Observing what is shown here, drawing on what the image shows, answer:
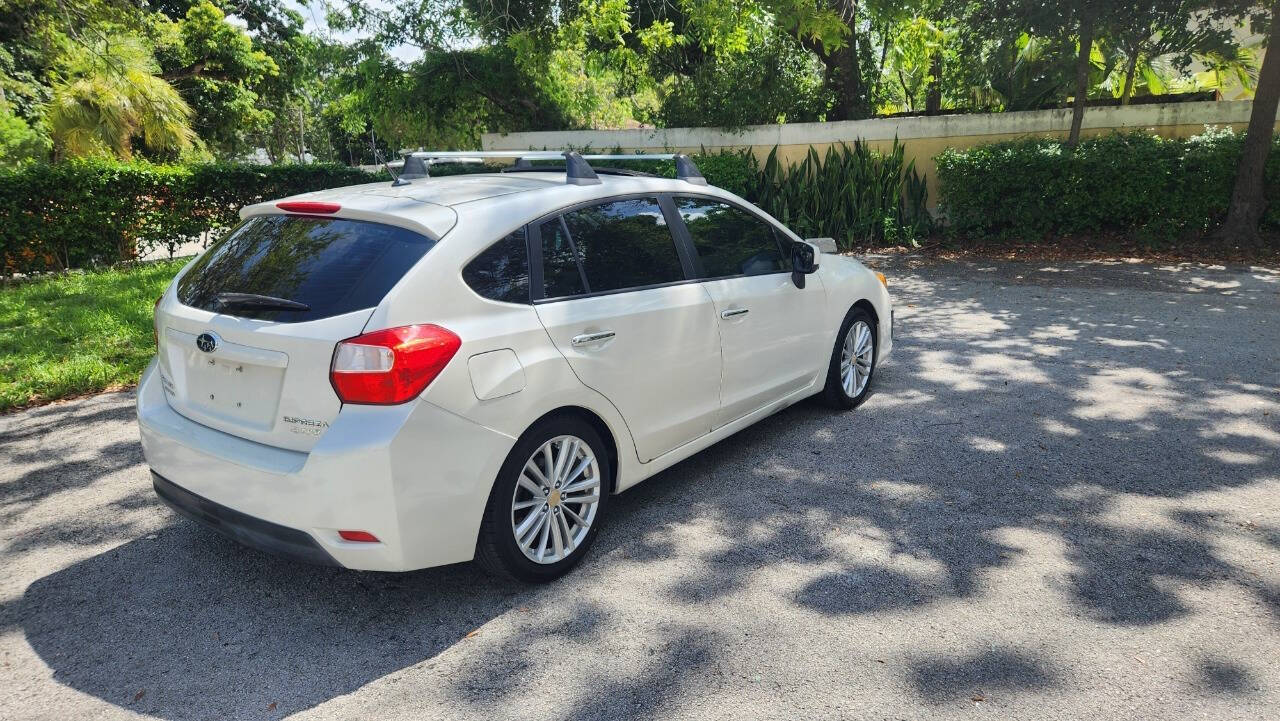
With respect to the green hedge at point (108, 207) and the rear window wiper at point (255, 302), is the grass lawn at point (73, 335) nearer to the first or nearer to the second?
the green hedge at point (108, 207)

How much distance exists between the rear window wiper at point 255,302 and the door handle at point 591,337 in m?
1.03

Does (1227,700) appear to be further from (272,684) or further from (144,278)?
(144,278)

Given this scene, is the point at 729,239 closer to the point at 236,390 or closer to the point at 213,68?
the point at 236,390

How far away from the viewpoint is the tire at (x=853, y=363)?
5.38 meters

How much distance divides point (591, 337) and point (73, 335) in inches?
240

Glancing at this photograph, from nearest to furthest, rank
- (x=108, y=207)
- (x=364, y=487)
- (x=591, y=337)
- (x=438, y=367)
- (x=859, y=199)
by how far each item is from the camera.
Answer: (x=364, y=487)
(x=438, y=367)
(x=591, y=337)
(x=108, y=207)
(x=859, y=199)

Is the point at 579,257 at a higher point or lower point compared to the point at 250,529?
higher

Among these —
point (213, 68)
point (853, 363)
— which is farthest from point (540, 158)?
point (213, 68)

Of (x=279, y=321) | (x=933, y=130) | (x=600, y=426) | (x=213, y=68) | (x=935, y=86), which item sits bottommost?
(x=600, y=426)

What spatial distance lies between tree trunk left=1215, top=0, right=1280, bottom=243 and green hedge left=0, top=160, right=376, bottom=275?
45.4ft

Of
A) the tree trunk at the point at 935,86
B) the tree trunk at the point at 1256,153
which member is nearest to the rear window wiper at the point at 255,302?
the tree trunk at the point at 1256,153

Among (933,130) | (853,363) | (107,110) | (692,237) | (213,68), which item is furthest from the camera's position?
(213,68)

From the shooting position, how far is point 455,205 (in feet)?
11.3

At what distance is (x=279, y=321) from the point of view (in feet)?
10.1
